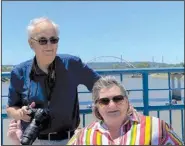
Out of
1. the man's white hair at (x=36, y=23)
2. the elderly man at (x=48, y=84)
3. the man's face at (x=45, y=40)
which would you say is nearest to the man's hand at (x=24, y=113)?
the elderly man at (x=48, y=84)

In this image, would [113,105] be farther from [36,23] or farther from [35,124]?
[36,23]

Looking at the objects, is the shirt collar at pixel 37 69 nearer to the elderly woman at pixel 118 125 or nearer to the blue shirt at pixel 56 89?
the blue shirt at pixel 56 89

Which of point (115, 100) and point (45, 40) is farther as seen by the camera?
point (45, 40)

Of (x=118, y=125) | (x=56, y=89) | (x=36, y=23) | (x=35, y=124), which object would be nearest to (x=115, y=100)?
(x=118, y=125)

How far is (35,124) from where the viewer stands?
2.12m

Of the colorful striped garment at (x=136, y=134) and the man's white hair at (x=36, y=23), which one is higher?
the man's white hair at (x=36, y=23)

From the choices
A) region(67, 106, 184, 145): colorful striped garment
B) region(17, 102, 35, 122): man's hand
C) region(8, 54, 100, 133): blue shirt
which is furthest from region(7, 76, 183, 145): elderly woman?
region(17, 102, 35, 122): man's hand

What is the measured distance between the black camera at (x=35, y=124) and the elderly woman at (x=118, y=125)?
29cm

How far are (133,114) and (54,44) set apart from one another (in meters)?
0.73

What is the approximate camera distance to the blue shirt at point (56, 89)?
7.26 feet

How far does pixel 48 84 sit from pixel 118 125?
608 millimetres

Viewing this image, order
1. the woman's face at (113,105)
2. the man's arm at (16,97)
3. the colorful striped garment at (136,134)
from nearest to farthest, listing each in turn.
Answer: the colorful striped garment at (136,134) → the woman's face at (113,105) → the man's arm at (16,97)

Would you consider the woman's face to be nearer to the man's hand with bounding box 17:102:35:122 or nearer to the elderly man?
the elderly man

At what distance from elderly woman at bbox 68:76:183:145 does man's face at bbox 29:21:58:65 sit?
42 cm
